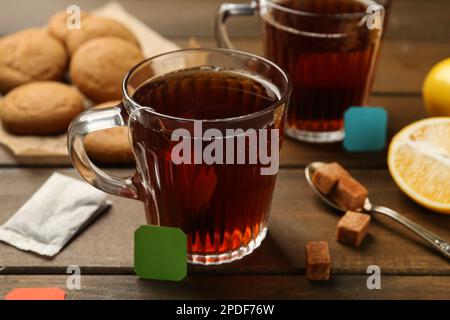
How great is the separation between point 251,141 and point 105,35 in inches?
25.0

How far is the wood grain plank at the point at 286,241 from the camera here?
0.95 metres

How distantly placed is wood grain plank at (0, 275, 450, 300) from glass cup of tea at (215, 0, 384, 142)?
1.25ft

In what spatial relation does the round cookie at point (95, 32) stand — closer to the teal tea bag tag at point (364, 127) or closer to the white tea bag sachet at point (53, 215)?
the white tea bag sachet at point (53, 215)

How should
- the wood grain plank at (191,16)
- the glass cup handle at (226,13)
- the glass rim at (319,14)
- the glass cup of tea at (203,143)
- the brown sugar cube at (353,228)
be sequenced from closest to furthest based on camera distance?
the glass cup of tea at (203,143) → the brown sugar cube at (353,228) → the glass rim at (319,14) → the glass cup handle at (226,13) → the wood grain plank at (191,16)

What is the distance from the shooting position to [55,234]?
3.29 feet

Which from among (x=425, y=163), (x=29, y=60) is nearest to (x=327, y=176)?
(x=425, y=163)

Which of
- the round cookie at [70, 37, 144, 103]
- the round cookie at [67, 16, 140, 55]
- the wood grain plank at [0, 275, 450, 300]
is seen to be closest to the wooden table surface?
the wood grain plank at [0, 275, 450, 300]

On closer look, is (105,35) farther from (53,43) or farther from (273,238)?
(273,238)

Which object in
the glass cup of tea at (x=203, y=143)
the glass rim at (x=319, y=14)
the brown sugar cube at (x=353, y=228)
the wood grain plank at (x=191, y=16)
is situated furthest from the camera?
the wood grain plank at (x=191, y=16)

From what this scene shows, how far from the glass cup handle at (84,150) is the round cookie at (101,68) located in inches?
14.5

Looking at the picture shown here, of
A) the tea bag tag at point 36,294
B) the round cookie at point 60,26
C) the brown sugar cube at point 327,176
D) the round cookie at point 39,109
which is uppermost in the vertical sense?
the round cookie at point 60,26

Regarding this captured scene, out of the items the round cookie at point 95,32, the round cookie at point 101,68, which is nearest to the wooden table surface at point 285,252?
the round cookie at point 101,68

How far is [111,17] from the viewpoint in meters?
1.58

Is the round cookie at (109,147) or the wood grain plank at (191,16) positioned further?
the wood grain plank at (191,16)
